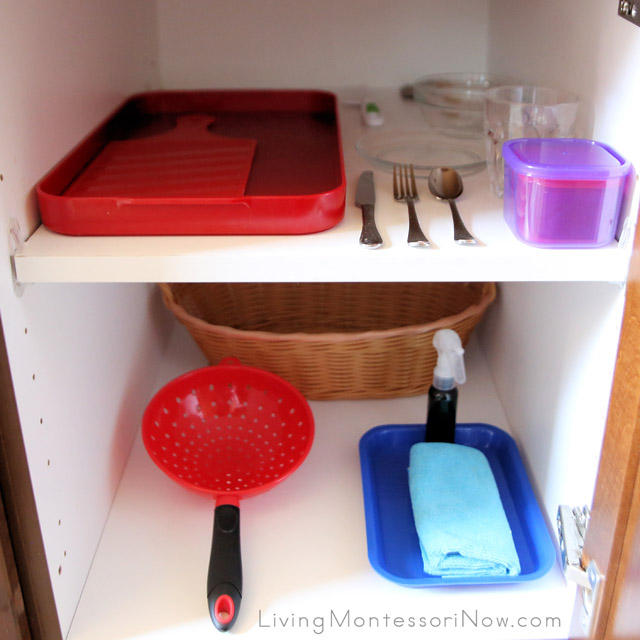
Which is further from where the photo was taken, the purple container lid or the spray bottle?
the spray bottle

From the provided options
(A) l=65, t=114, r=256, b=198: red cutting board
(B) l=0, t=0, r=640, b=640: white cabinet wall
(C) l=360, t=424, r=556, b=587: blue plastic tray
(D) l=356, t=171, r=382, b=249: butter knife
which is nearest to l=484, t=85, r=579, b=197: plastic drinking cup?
(B) l=0, t=0, r=640, b=640: white cabinet wall

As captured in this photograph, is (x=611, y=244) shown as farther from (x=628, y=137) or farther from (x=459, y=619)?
(x=459, y=619)

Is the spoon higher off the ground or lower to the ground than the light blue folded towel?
higher

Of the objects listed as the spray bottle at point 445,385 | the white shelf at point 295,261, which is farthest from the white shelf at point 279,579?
the white shelf at point 295,261

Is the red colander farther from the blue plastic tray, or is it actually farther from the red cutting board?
the red cutting board

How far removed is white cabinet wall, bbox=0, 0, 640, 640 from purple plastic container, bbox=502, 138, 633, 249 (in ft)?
0.06

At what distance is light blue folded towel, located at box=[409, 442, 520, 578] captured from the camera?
0.72 metres

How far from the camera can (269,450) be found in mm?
872

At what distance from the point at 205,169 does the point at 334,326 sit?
46 cm

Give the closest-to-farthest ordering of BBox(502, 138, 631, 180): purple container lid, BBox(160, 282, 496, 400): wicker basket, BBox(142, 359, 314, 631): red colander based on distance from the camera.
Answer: BBox(502, 138, 631, 180): purple container lid < BBox(142, 359, 314, 631): red colander < BBox(160, 282, 496, 400): wicker basket

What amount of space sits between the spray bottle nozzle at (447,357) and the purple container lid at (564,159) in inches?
10.0

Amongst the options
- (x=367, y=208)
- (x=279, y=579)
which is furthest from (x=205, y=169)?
(x=279, y=579)

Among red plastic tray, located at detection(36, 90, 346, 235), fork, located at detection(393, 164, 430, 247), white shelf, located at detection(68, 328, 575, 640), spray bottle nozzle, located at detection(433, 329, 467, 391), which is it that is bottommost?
white shelf, located at detection(68, 328, 575, 640)

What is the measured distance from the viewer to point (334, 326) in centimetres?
112
